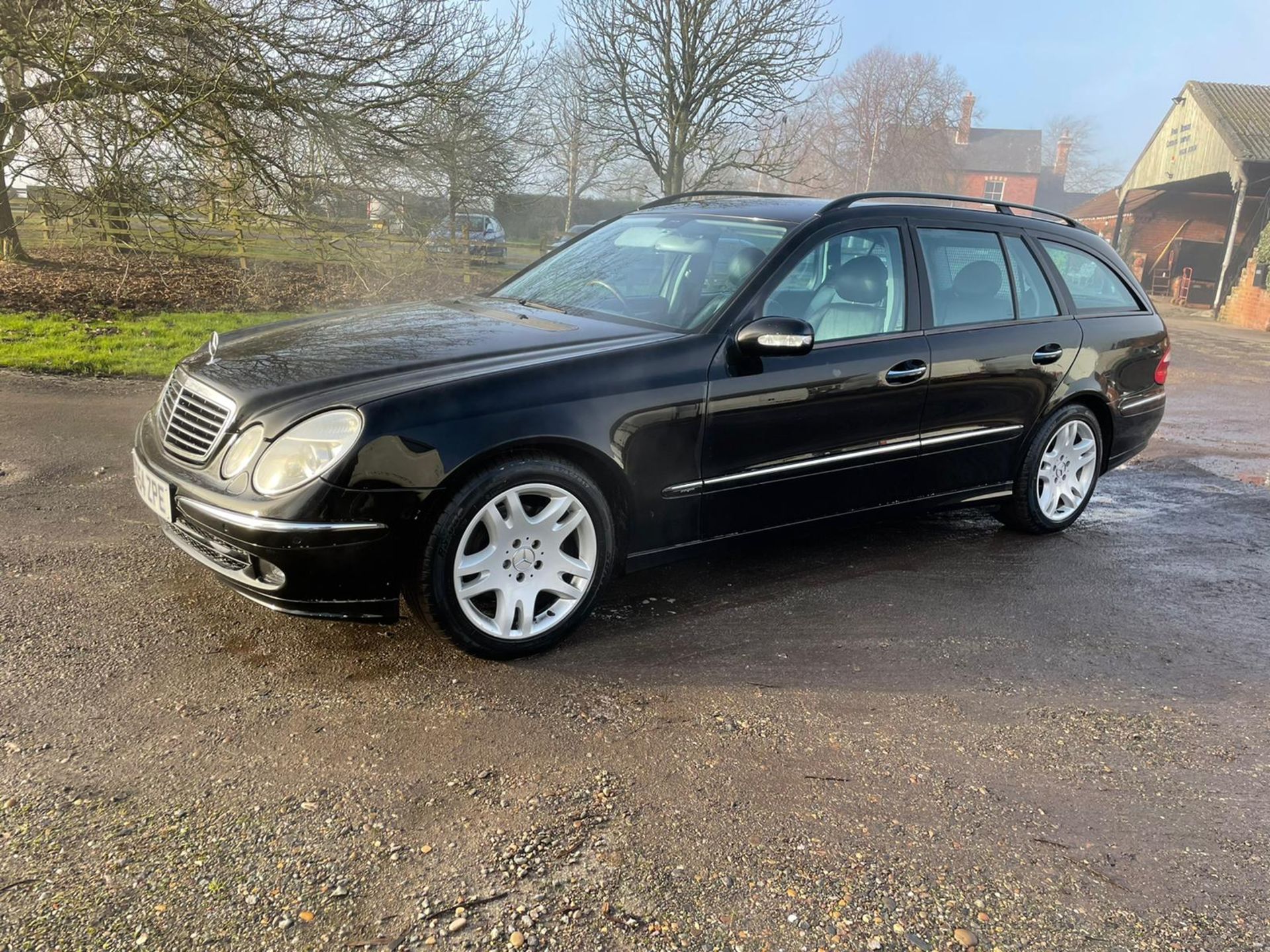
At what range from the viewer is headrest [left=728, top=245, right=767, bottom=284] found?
4088 millimetres

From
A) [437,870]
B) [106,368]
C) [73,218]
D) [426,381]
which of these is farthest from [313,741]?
[73,218]

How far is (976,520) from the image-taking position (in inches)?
228

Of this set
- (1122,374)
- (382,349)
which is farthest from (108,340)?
(1122,374)

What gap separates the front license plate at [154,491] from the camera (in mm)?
3389

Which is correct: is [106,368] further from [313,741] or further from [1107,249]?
[1107,249]

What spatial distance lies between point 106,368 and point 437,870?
750cm

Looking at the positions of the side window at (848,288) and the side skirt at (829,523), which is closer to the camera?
the side skirt at (829,523)

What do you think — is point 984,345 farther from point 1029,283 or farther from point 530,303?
point 530,303

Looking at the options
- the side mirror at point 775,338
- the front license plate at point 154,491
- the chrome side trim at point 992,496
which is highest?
the side mirror at point 775,338

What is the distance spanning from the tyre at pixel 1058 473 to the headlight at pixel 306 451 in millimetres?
3764

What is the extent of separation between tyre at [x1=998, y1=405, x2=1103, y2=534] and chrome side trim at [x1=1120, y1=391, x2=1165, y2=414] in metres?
0.23

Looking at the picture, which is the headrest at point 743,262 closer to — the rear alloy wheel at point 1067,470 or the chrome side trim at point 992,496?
the chrome side trim at point 992,496

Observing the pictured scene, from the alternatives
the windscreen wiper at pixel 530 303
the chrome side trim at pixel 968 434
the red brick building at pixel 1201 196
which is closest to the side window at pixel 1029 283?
the chrome side trim at pixel 968 434

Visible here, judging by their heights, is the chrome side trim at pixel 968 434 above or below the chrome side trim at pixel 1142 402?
below
